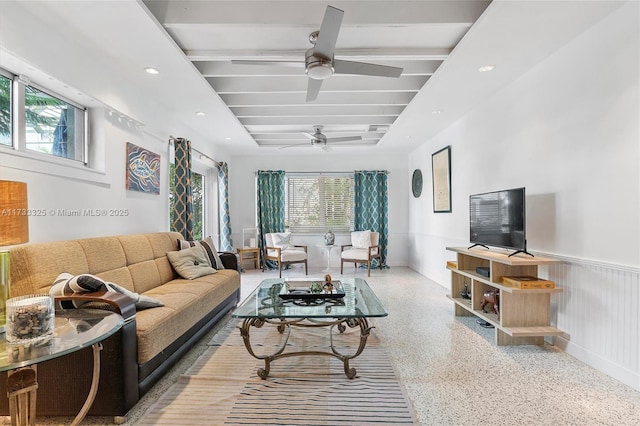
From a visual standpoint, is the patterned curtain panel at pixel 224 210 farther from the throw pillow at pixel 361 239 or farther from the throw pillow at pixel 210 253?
the throw pillow at pixel 361 239

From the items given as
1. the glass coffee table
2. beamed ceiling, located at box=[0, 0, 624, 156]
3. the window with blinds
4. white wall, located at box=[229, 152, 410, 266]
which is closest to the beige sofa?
the glass coffee table

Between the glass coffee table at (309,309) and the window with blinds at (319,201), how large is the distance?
401cm

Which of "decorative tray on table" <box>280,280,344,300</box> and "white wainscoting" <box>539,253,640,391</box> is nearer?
"white wainscoting" <box>539,253,640,391</box>

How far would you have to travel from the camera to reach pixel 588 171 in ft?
7.95

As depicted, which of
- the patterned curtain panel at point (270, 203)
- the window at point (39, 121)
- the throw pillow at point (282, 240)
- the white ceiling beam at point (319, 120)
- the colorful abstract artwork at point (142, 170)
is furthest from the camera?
the patterned curtain panel at point (270, 203)

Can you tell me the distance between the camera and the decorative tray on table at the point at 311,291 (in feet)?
8.72

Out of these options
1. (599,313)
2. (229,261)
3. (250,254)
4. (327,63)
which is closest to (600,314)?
(599,313)

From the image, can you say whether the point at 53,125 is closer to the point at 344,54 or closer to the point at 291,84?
the point at 291,84

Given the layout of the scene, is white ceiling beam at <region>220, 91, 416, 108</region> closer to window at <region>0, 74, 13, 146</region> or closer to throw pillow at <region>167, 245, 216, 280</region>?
throw pillow at <region>167, 245, 216, 280</region>

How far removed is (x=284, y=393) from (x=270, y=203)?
511 centimetres

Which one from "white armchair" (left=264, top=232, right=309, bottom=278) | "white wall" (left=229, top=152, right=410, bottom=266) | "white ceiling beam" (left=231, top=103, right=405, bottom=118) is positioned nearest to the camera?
"white ceiling beam" (left=231, top=103, right=405, bottom=118)

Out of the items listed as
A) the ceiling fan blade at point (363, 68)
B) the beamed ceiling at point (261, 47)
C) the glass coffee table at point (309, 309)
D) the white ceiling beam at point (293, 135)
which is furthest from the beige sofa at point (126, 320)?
the white ceiling beam at point (293, 135)

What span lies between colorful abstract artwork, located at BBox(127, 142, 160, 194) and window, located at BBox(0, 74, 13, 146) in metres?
1.12

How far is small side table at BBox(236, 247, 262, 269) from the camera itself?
6591mm
